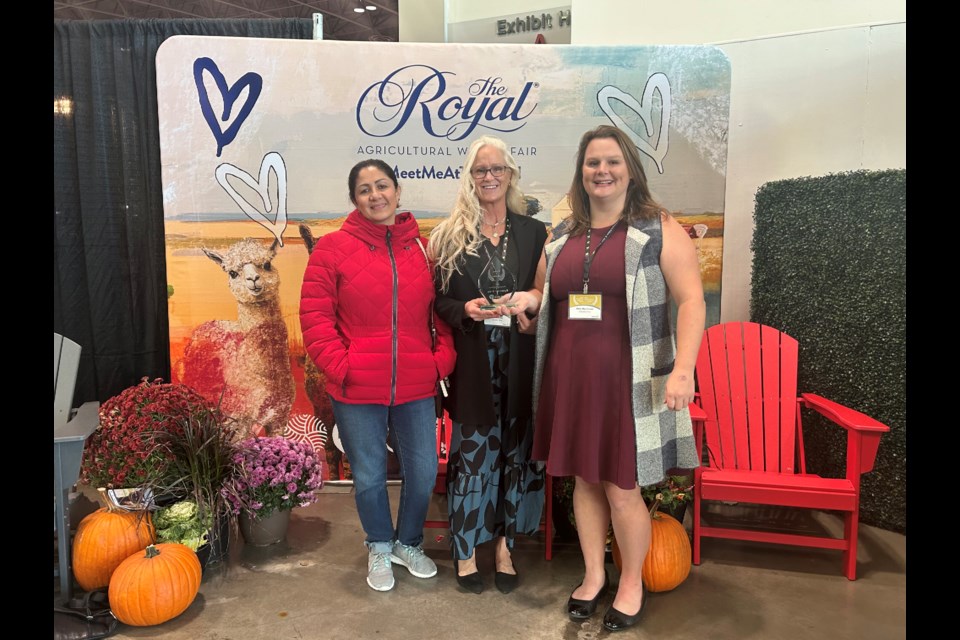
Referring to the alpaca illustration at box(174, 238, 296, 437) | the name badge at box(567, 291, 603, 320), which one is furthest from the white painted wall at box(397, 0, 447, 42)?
the name badge at box(567, 291, 603, 320)

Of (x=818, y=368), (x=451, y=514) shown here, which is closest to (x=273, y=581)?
(x=451, y=514)

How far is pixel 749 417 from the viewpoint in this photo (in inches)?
121

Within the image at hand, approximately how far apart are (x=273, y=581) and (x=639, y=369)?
177 centimetres

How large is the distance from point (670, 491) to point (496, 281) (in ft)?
3.85

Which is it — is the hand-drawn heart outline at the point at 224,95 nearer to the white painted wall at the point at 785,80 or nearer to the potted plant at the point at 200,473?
the potted plant at the point at 200,473

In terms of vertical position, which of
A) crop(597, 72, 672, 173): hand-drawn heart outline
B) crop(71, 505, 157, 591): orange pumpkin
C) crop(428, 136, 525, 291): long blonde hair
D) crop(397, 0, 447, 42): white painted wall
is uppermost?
crop(397, 0, 447, 42): white painted wall

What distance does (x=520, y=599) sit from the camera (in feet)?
8.34

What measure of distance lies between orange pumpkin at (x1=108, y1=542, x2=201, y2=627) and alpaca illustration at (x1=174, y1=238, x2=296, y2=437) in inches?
51.1

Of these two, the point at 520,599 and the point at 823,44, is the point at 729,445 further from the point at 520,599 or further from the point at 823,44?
the point at 823,44

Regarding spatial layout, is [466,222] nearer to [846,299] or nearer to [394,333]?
[394,333]

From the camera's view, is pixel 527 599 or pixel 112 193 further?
pixel 112 193

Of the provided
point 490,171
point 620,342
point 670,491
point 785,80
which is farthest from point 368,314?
point 785,80

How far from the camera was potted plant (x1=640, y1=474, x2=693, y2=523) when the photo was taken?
2676 millimetres

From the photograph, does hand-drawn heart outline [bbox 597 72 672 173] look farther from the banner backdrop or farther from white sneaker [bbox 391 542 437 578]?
white sneaker [bbox 391 542 437 578]
